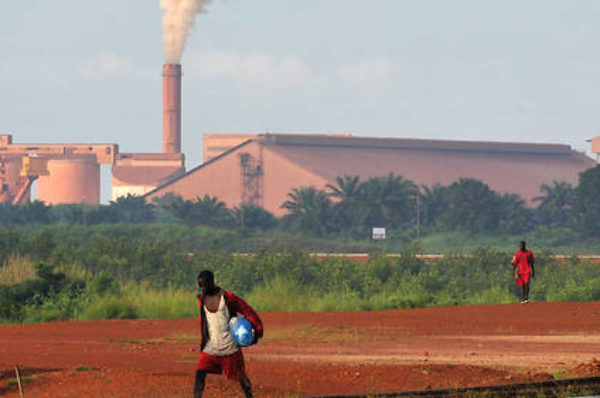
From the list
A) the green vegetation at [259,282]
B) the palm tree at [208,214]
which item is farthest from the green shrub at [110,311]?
the palm tree at [208,214]

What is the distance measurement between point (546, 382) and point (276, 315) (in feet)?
60.2

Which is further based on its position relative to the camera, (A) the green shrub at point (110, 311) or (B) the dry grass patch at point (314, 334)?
(A) the green shrub at point (110, 311)

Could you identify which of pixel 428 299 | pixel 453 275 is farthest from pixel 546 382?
pixel 453 275

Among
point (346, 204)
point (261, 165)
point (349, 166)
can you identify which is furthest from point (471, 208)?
point (261, 165)

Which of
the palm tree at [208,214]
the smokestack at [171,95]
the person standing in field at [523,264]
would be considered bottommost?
the person standing in field at [523,264]

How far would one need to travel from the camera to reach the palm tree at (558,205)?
12544 cm

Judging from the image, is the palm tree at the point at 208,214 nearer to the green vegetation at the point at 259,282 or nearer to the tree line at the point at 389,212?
the tree line at the point at 389,212

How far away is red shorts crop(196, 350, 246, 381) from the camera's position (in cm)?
1288

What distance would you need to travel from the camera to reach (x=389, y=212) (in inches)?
4710

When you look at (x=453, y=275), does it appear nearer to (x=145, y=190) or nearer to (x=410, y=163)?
(x=410, y=163)

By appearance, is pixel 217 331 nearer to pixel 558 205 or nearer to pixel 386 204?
pixel 386 204

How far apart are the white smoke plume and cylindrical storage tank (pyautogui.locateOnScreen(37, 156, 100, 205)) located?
55.4ft

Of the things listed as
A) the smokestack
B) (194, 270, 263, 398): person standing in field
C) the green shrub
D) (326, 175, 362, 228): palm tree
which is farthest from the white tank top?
the smokestack

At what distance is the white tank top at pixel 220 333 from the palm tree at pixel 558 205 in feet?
373
